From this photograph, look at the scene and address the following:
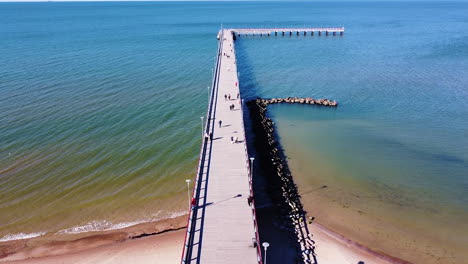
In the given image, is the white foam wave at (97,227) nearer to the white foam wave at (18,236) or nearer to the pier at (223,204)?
the white foam wave at (18,236)

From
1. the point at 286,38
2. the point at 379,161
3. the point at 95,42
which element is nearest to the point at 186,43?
the point at 95,42

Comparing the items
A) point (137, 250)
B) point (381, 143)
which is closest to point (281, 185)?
point (137, 250)

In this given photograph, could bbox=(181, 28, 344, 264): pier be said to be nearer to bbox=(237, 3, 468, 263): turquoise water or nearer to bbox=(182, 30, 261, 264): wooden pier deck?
bbox=(182, 30, 261, 264): wooden pier deck

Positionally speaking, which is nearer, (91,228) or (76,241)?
(76,241)

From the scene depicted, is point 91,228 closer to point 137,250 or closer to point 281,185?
point 137,250

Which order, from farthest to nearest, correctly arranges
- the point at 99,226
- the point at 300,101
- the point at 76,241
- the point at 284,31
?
the point at 284,31 → the point at 300,101 → the point at 99,226 → the point at 76,241

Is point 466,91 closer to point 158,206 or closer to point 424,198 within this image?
point 424,198
